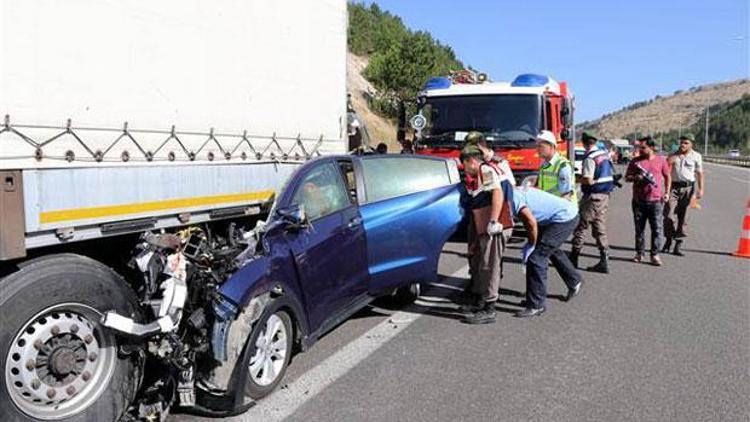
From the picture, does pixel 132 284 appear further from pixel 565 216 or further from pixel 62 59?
pixel 565 216

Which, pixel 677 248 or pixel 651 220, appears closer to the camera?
pixel 651 220

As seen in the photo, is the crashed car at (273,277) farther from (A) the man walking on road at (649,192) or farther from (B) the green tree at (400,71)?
(B) the green tree at (400,71)

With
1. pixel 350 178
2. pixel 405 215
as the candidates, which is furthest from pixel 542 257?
pixel 350 178

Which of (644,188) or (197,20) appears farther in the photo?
(644,188)

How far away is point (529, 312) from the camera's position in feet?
20.4

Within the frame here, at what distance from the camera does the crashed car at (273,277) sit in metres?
3.75

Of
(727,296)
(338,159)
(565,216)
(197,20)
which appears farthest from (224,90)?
(727,296)

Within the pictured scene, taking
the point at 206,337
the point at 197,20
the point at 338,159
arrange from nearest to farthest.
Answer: the point at 206,337, the point at 197,20, the point at 338,159

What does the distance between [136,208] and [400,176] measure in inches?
110

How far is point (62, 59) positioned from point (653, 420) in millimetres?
3902

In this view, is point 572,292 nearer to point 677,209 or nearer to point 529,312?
point 529,312

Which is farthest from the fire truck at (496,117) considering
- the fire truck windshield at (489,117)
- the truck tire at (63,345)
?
the truck tire at (63,345)

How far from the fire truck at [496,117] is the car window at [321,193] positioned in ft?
18.0

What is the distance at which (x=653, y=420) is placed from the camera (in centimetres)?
390
